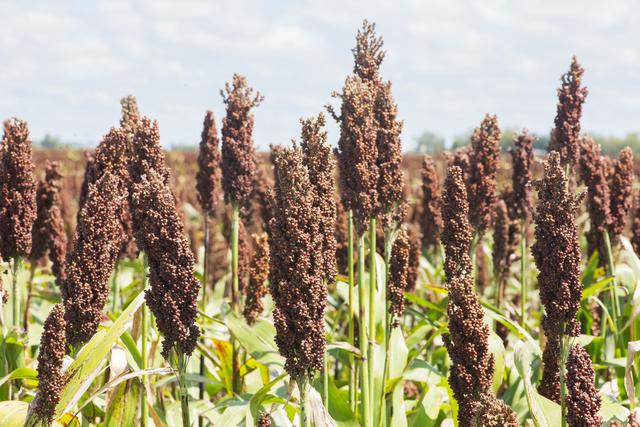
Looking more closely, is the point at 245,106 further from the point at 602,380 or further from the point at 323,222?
the point at 602,380

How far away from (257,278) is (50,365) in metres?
2.51

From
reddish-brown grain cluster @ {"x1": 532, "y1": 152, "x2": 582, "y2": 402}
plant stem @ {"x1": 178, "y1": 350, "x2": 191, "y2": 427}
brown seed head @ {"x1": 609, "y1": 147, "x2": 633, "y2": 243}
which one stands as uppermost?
brown seed head @ {"x1": 609, "y1": 147, "x2": 633, "y2": 243}

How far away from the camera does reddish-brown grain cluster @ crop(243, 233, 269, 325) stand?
17.7 ft

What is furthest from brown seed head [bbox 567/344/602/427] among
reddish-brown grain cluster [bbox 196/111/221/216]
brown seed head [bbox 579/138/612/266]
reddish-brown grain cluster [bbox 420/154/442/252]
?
reddish-brown grain cluster [bbox 196/111/221/216]

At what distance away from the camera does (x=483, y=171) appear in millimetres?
5684

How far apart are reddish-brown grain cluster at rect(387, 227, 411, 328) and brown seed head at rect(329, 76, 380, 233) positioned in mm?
234

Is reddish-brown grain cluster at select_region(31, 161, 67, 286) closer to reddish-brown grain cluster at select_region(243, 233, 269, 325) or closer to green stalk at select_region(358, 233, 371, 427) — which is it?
reddish-brown grain cluster at select_region(243, 233, 269, 325)

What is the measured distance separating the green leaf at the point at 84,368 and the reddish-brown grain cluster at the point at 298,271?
0.92 meters

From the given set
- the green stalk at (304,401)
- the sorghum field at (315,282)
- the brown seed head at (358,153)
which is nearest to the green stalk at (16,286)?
the sorghum field at (315,282)

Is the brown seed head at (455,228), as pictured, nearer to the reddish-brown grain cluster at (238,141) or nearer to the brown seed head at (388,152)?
the brown seed head at (388,152)

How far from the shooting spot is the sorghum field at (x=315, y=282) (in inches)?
120

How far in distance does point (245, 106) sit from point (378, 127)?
→ 1652mm

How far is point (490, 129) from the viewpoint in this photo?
569 centimetres

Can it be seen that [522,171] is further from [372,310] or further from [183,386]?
[183,386]
